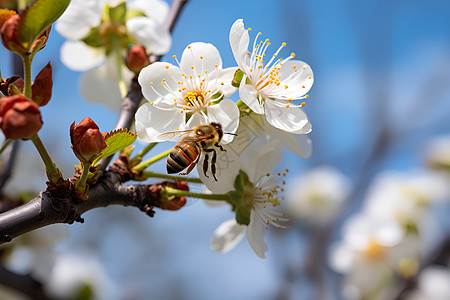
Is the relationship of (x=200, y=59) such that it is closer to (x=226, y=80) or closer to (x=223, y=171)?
(x=226, y=80)

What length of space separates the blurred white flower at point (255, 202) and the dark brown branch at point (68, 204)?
0.14 meters

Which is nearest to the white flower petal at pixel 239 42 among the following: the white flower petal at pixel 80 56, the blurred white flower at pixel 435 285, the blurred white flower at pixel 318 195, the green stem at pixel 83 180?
the green stem at pixel 83 180

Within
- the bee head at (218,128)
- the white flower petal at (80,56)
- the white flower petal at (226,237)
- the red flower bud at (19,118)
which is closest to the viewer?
the red flower bud at (19,118)

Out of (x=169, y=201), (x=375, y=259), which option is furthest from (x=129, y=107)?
(x=375, y=259)

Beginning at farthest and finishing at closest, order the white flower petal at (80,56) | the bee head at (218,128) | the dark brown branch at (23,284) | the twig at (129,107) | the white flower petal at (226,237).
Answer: the white flower petal at (80,56) < the dark brown branch at (23,284) < the white flower petal at (226,237) < the twig at (129,107) < the bee head at (218,128)

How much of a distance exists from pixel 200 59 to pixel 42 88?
11.8 inches

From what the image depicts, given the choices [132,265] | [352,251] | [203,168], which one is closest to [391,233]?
[352,251]

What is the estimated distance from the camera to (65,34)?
1.18 m

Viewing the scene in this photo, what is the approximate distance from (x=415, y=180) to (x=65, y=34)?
2.28m

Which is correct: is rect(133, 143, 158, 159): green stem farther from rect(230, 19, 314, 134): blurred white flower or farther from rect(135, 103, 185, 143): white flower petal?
rect(230, 19, 314, 134): blurred white flower

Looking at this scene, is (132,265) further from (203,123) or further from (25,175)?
(203,123)

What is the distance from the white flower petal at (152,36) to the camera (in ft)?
3.67

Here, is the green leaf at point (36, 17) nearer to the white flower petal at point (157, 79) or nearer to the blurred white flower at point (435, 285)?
the white flower petal at point (157, 79)

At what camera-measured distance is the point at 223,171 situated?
0.94 meters
